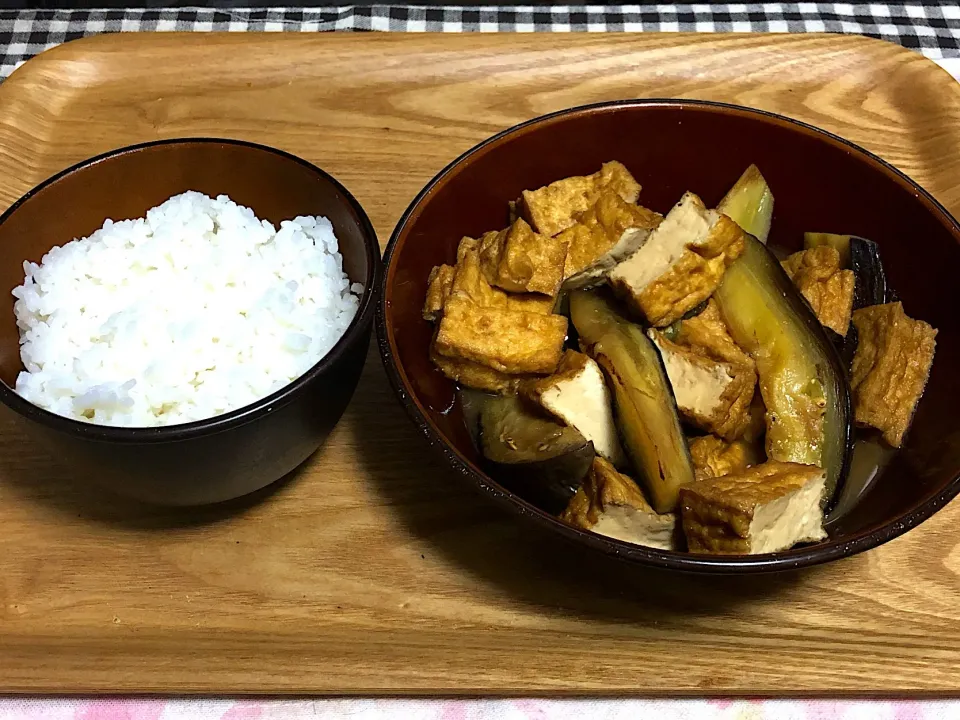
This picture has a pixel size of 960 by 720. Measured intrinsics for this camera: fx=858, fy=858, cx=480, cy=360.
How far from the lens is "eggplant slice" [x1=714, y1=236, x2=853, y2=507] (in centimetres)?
128

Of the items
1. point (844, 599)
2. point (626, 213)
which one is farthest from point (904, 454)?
point (626, 213)

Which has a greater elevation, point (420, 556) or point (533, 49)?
point (533, 49)

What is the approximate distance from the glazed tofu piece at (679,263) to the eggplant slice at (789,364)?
46 mm

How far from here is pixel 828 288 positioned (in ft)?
4.61

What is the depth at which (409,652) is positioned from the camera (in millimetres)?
1238

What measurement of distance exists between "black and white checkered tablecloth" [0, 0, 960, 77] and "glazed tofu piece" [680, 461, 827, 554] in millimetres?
1812

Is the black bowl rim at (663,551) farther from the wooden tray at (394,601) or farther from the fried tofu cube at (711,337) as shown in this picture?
the fried tofu cube at (711,337)

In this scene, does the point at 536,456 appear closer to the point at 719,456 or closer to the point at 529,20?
the point at 719,456

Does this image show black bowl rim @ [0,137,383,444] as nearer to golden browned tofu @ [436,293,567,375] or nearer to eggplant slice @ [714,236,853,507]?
golden browned tofu @ [436,293,567,375]

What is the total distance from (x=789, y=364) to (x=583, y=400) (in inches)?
13.0

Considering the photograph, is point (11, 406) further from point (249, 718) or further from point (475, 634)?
point (475, 634)

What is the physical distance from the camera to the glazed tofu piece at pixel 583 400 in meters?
1.26

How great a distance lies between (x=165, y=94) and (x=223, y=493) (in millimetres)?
1123

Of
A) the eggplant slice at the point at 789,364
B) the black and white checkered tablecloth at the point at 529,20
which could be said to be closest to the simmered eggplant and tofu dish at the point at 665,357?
the eggplant slice at the point at 789,364
